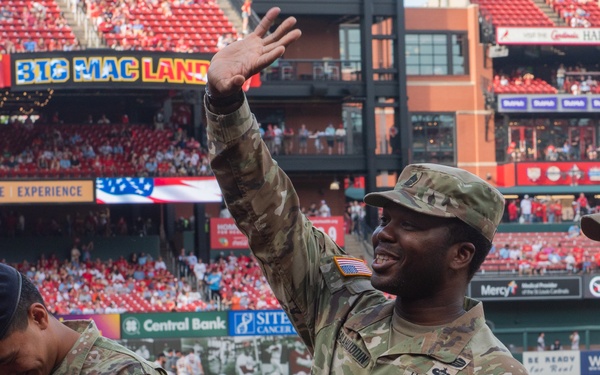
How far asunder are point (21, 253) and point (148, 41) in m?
5.67

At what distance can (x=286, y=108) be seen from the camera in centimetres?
3195

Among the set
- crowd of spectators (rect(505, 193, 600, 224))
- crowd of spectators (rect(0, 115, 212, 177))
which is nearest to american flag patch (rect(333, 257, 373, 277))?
crowd of spectators (rect(0, 115, 212, 177))

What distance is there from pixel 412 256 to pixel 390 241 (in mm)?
87

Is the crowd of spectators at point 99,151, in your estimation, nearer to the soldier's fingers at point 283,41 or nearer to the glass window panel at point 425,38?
the glass window panel at point 425,38

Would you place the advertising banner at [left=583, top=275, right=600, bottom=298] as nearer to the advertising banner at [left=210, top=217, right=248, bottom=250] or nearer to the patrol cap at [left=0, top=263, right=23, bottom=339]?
the advertising banner at [left=210, top=217, right=248, bottom=250]

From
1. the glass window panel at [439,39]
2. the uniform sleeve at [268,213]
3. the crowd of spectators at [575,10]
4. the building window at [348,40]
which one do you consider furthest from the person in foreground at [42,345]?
the crowd of spectators at [575,10]

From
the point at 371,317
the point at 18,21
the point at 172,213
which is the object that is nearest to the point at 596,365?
the point at 172,213

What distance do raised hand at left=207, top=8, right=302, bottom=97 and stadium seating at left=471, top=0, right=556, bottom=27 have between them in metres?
34.8

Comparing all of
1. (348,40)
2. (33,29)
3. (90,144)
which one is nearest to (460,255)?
(33,29)

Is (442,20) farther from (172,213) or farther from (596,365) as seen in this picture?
(596,365)

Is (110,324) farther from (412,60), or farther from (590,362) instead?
(412,60)

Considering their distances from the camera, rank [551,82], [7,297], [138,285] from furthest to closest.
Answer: [551,82], [138,285], [7,297]

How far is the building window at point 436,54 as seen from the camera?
37938 mm

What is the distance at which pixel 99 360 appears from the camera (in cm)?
347
